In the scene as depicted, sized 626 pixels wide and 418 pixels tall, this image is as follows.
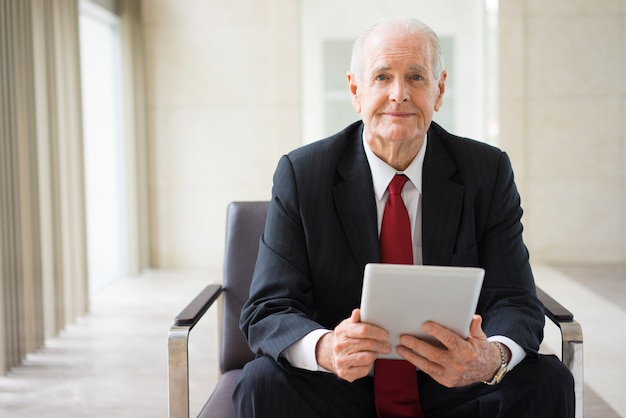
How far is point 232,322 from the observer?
2.64 m

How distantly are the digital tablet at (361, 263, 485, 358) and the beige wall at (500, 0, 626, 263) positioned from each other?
20.0 feet

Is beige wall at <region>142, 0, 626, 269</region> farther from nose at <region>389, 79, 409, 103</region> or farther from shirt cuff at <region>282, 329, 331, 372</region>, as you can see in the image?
shirt cuff at <region>282, 329, 331, 372</region>

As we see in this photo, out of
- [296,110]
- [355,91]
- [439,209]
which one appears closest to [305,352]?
[439,209]

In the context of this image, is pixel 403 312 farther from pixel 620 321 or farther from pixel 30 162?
pixel 620 321

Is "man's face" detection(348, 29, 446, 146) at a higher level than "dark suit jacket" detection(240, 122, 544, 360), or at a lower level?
higher

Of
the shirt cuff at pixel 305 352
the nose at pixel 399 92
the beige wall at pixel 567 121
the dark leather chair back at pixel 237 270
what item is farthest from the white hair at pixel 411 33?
the beige wall at pixel 567 121

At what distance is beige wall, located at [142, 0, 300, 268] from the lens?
763 cm

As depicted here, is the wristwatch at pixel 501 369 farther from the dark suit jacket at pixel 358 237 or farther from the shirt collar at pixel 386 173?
the shirt collar at pixel 386 173

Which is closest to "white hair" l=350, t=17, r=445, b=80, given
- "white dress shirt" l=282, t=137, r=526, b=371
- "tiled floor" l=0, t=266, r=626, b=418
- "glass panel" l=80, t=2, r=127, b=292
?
"white dress shirt" l=282, t=137, r=526, b=371

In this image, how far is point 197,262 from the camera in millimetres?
7859

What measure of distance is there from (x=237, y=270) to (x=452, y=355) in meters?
1.04

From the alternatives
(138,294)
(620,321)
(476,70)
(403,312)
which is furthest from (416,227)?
(476,70)

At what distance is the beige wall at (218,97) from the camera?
25.0 ft

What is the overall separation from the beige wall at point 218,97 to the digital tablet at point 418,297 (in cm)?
590
